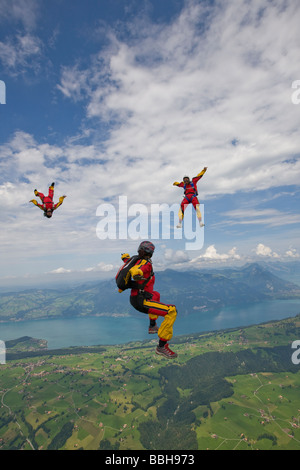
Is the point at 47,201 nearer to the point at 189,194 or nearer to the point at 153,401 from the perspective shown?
the point at 189,194

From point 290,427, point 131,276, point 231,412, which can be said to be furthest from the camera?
point 231,412

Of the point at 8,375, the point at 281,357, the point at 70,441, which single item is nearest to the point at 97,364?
the point at 8,375

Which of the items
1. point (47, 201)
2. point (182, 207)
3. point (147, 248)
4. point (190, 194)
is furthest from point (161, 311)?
point (47, 201)

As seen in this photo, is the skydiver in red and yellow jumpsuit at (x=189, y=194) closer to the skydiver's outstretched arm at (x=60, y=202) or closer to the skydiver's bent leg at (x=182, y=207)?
the skydiver's bent leg at (x=182, y=207)

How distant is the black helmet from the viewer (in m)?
8.13

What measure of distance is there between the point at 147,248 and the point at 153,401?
151437mm

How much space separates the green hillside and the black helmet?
12013 cm

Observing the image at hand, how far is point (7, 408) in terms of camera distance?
122 metres

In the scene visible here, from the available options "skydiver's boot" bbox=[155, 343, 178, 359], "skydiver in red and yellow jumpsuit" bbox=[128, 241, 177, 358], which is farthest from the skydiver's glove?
"skydiver's boot" bbox=[155, 343, 178, 359]

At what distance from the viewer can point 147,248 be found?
321 inches

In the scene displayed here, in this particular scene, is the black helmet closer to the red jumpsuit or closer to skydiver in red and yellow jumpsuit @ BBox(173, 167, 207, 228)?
skydiver in red and yellow jumpsuit @ BBox(173, 167, 207, 228)

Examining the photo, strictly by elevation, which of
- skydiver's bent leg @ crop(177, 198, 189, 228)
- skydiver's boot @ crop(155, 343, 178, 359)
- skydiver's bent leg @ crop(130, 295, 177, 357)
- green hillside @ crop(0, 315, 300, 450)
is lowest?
green hillside @ crop(0, 315, 300, 450)
